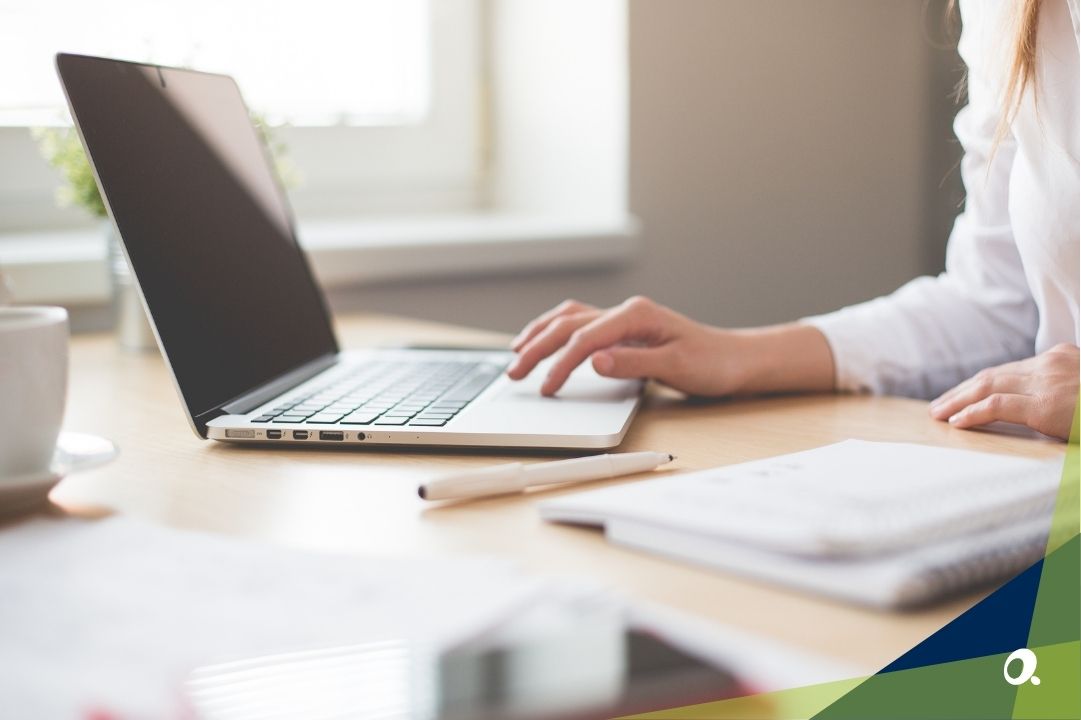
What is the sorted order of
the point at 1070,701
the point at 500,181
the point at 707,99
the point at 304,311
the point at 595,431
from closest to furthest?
the point at 1070,701 < the point at 595,431 < the point at 304,311 < the point at 707,99 < the point at 500,181

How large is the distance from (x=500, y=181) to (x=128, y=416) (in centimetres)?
113

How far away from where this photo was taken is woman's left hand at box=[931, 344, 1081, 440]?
728 millimetres

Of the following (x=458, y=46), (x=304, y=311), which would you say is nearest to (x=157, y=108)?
(x=304, y=311)

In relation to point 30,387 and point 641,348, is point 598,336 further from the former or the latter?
point 30,387

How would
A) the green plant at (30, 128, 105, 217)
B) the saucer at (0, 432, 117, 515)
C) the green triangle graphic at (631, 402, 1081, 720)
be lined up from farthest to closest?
the green plant at (30, 128, 105, 217) < the saucer at (0, 432, 117, 515) < the green triangle graphic at (631, 402, 1081, 720)

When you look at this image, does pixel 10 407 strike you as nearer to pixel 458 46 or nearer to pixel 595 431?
pixel 595 431

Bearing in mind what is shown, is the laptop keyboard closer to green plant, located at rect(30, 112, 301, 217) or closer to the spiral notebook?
the spiral notebook

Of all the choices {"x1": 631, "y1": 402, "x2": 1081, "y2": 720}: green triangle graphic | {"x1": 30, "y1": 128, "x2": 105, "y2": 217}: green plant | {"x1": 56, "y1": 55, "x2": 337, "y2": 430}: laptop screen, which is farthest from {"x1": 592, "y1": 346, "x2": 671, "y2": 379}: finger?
{"x1": 30, "y1": 128, "x2": 105, "y2": 217}: green plant

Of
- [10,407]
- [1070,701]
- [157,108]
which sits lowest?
[1070,701]

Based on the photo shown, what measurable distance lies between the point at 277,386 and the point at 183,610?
17.2 inches

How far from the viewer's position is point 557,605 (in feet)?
1.40

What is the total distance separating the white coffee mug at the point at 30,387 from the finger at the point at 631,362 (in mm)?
370

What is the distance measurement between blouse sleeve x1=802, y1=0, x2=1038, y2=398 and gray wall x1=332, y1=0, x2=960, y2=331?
0.71 meters

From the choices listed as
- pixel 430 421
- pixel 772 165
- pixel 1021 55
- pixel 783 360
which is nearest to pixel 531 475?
pixel 430 421
